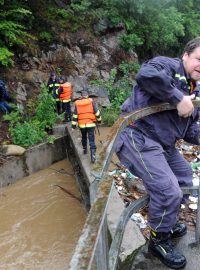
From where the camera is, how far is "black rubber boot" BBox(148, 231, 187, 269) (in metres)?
2.38

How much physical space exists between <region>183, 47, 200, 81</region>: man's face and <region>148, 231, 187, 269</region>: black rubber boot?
121 cm

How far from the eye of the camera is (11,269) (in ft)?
17.5

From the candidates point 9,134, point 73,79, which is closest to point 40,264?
point 9,134

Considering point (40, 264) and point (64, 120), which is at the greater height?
point (64, 120)

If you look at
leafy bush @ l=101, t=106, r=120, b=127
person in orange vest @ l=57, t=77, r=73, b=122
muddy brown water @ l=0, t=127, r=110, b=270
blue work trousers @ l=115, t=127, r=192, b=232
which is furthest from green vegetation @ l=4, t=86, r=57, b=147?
blue work trousers @ l=115, t=127, r=192, b=232

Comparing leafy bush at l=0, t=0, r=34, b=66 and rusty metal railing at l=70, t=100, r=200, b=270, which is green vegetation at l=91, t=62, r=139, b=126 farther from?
rusty metal railing at l=70, t=100, r=200, b=270

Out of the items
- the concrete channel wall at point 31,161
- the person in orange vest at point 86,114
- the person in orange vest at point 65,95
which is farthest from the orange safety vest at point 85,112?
the person in orange vest at point 65,95

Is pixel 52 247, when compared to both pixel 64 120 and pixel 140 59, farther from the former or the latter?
pixel 140 59

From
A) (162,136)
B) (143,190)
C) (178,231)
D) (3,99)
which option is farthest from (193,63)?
(3,99)

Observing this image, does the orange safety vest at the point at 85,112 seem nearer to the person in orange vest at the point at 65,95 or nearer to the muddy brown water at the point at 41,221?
the muddy brown water at the point at 41,221

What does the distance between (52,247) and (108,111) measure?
7079 mm

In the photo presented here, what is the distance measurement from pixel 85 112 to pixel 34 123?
221cm

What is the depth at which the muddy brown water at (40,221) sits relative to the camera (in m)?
5.51

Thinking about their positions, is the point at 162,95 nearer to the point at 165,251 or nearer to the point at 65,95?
the point at 165,251
